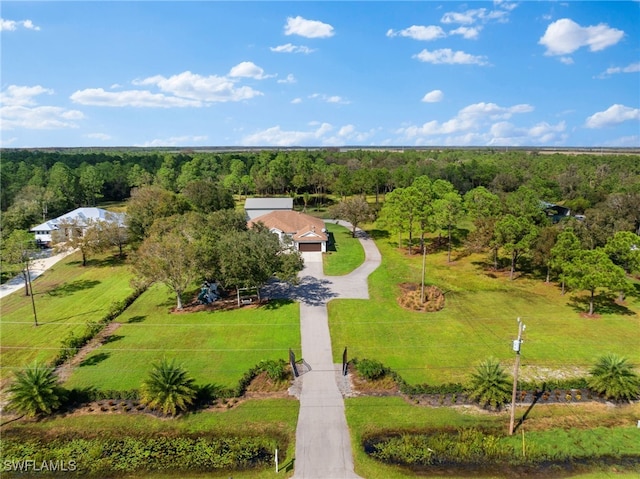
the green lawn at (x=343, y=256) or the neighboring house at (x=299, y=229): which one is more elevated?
the neighboring house at (x=299, y=229)

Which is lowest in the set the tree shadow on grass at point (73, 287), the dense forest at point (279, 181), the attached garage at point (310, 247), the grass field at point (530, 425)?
the grass field at point (530, 425)

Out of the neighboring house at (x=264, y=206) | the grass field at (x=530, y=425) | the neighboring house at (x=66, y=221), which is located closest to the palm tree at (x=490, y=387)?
the grass field at (x=530, y=425)

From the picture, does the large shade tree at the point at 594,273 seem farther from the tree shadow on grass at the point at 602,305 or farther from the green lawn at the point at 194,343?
the green lawn at the point at 194,343

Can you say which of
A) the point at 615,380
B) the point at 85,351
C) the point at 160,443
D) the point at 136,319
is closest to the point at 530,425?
the point at 615,380

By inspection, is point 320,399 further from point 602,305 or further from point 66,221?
point 66,221

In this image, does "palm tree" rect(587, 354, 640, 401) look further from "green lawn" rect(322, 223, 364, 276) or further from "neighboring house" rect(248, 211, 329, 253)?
"neighboring house" rect(248, 211, 329, 253)

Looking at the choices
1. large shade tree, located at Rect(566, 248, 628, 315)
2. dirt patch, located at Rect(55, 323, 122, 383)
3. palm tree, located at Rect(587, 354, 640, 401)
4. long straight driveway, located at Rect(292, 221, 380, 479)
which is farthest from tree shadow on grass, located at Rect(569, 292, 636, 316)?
dirt patch, located at Rect(55, 323, 122, 383)
